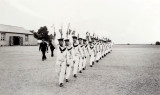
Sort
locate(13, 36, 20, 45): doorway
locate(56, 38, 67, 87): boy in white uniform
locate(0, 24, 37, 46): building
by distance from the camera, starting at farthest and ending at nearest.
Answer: locate(13, 36, 20, 45): doorway < locate(0, 24, 37, 46): building < locate(56, 38, 67, 87): boy in white uniform

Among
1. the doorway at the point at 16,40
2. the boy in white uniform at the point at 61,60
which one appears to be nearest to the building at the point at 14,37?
the doorway at the point at 16,40

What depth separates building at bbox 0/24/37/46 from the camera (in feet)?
169

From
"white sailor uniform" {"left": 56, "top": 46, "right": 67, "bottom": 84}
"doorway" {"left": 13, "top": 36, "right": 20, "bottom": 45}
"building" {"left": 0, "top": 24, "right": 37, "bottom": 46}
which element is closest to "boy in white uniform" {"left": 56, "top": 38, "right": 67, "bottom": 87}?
"white sailor uniform" {"left": 56, "top": 46, "right": 67, "bottom": 84}

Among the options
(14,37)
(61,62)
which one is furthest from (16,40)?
(61,62)

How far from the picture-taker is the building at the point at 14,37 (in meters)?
51.4

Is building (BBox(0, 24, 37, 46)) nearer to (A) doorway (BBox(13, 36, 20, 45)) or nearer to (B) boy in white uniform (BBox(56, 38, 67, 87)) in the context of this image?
(A) doorway (BBox(13, 36, 20, 45))

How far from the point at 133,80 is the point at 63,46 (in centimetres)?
337

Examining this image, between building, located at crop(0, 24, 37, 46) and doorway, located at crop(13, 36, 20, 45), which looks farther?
doorway, located at crop(13, 36, 20, 45)

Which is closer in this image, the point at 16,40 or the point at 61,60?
the point at 61,60

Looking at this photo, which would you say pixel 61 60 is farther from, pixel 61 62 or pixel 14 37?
pixel 14 37

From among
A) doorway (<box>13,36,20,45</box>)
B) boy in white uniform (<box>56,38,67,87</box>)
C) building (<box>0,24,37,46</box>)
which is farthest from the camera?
doorway (<box>13,36,20,45</box>)

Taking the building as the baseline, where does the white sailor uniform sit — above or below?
below

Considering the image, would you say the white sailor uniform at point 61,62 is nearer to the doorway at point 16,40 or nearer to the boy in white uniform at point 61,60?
the boy in white uniform at point 61,60

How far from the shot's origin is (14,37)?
179ft
